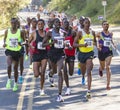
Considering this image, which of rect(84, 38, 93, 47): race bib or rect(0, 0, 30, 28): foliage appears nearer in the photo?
rect(84, 38, 93, 47): race bib

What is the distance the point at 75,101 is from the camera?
1152 centimetres

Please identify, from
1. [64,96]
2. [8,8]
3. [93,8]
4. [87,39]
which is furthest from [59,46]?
[93,8]

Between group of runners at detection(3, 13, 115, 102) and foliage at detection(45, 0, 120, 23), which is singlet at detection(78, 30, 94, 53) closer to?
group of runners at detection(3, 13, 115, 102)

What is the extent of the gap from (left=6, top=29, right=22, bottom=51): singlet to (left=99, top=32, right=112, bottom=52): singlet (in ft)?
7.14

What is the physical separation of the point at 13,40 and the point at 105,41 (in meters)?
2.42

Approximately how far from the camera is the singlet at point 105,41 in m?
12.8

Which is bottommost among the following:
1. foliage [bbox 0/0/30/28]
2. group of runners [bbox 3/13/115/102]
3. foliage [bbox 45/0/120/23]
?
group of runners [bbox 3/13/115/102]

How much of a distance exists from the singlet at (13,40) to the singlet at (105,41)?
2175 mm

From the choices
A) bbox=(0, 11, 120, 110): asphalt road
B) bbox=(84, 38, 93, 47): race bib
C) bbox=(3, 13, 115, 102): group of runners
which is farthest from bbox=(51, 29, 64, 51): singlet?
bbox=(0, 11, 120, 110): asphalt road

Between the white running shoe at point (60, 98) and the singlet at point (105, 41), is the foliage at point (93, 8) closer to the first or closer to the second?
the singlet at point (105, 41)

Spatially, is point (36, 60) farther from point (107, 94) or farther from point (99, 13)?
point (99, 13)

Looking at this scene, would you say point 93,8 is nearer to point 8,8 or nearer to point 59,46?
point 8,8

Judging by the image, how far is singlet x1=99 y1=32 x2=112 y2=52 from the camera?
12836mm

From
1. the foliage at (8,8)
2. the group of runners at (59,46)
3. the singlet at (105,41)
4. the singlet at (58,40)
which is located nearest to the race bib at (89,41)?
the group of runners at (59,46)
